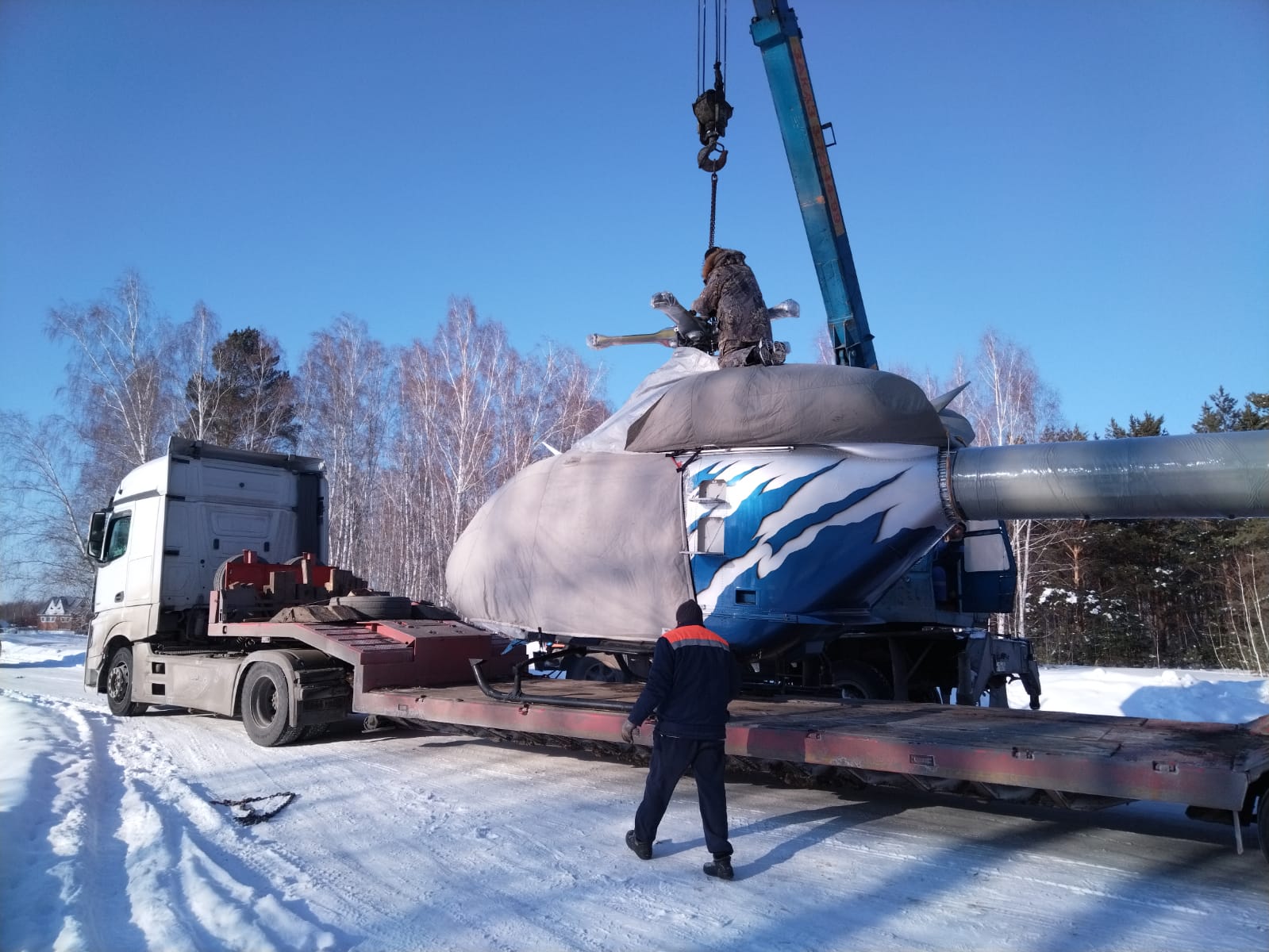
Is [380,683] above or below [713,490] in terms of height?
below

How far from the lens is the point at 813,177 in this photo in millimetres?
→ 10242

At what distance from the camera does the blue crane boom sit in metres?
10.0

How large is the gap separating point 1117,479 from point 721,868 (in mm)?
3423

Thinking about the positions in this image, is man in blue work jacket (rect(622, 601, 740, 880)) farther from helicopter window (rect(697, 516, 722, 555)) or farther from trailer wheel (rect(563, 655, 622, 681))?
trailer wheel (rect(563, 655, 622, 681))

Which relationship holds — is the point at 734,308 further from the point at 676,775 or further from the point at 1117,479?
the point at 676,775

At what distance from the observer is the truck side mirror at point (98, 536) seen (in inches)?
444

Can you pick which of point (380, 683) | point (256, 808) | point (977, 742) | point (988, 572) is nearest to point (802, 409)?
point (977, 742)

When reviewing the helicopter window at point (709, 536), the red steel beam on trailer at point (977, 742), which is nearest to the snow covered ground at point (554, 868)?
the red steel beam on trailer at point (977, 742)

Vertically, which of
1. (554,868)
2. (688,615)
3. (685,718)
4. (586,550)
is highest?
(586,550)

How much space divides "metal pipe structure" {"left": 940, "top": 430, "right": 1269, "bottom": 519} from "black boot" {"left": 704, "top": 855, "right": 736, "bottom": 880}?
317cm

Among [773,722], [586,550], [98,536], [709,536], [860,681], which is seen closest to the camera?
[773,722]

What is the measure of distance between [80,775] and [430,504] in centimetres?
1929

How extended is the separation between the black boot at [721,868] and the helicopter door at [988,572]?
5.51 metres

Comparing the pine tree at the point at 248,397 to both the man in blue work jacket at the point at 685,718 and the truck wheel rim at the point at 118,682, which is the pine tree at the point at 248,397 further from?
the man in blue work jacket at the point at 685,718
